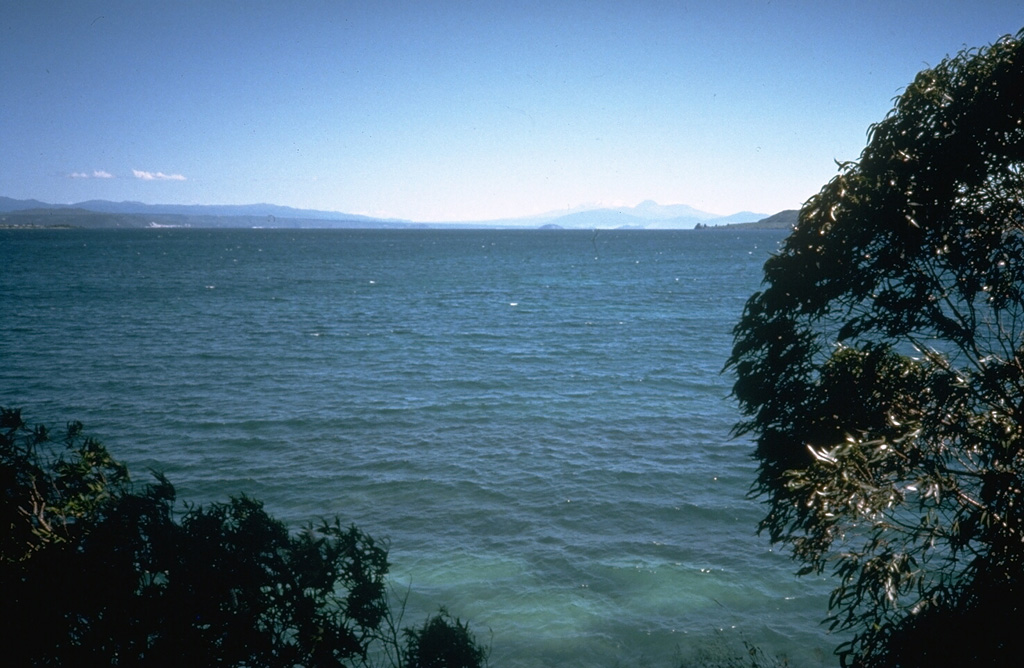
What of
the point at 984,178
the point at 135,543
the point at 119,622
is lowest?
the point at 119,622

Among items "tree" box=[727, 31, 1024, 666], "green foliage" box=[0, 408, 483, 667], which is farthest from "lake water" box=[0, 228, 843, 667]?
"tree" box=[727, 31, 1024, 666]

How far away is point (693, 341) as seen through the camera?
168 ft

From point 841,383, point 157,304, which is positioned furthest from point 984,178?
point 157,304

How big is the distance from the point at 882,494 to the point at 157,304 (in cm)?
7965

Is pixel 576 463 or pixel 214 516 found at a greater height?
pixel 214 516

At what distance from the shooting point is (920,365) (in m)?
11.5

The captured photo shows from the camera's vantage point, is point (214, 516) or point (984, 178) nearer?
point (984, 178)

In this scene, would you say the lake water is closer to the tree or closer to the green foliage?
the green foliage

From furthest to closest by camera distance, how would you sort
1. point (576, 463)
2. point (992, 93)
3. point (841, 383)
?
point (576, 463)
point (841, 383)
point (992, 93)

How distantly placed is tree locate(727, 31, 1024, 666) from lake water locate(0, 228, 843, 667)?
349 inches

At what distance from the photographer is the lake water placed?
60.0 ft

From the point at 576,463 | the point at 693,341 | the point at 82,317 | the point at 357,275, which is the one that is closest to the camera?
the point at 576,463

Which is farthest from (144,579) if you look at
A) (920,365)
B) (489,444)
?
(489,444)

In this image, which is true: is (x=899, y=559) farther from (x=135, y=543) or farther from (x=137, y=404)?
(x=137, y=404)
